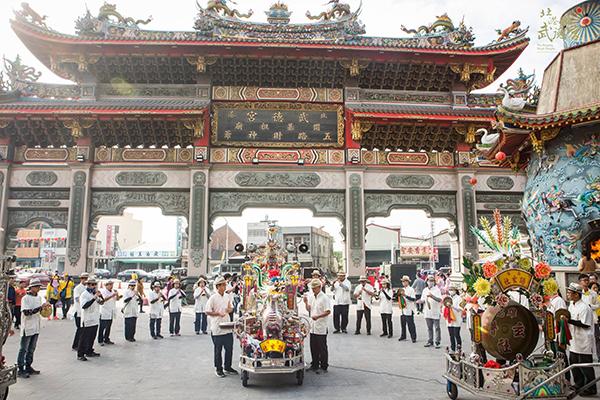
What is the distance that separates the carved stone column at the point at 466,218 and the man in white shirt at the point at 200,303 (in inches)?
400

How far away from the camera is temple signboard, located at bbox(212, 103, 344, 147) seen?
1711cm

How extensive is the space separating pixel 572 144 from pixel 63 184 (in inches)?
677

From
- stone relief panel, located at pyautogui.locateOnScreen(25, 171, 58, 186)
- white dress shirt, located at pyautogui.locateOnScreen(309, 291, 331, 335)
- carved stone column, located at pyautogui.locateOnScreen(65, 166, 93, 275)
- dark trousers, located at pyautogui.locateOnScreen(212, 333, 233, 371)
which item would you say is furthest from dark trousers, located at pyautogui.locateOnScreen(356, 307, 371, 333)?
stone relief panel, located at pyautogui.locateOnScreen(25, 171, 58, 186)

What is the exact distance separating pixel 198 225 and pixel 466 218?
10.6 meters

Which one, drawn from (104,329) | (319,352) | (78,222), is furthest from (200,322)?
(78,222)

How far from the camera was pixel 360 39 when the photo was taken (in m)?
17.9

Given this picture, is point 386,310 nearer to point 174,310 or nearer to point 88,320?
point 174,310

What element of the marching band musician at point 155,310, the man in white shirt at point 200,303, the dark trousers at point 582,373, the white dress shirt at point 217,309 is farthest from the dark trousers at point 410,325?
the marching band musician at point 155,310

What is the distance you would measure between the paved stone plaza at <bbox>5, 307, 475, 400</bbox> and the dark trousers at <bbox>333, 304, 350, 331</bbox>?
151 cm

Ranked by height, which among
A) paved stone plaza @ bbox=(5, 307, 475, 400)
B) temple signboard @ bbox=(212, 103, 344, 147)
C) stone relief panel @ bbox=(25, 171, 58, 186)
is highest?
temple signboard @ bbox=(212, 103, 344, 147)

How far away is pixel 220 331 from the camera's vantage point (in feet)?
25.3

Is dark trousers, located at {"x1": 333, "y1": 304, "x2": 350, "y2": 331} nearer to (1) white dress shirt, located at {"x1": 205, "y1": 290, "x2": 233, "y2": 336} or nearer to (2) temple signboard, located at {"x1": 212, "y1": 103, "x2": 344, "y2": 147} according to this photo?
(1) white dress shirt, located at {"x1": 205, "y1": 290, "x2": 233, "y2": 336}

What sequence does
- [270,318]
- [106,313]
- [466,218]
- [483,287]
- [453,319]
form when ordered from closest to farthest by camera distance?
[483,287] < [270,318] < [453,319] < [106,313] < [466,218]

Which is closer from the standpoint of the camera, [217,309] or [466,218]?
[217,309]
